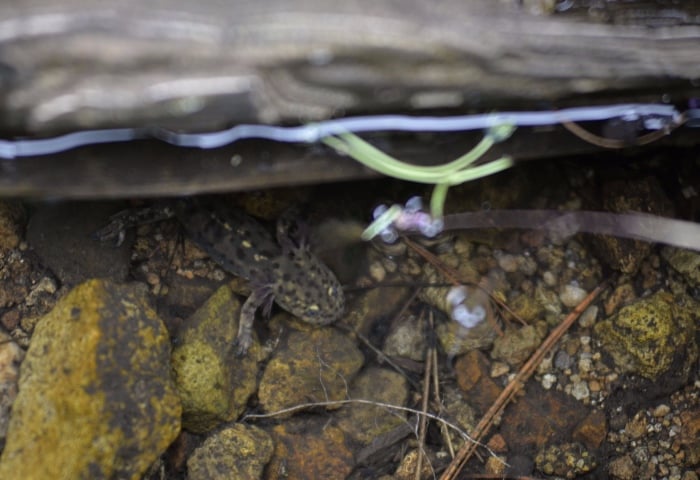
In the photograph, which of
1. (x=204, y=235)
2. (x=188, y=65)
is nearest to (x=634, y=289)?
(x=204, y=235)

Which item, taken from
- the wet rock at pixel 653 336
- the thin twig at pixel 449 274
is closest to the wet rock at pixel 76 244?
the thin twig at pixel 449 274

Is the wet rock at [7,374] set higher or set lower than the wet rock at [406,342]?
higher

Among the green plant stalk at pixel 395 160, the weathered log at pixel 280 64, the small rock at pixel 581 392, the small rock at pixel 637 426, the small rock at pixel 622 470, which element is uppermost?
the weathered log at pixel 280 64

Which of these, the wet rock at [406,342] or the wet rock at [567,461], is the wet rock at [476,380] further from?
the wet rock at [567,461]

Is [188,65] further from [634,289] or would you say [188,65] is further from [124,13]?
[634,289]

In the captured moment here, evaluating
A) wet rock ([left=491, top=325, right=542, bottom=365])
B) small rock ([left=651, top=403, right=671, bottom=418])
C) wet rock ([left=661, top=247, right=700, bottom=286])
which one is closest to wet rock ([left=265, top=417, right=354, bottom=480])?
wet rock ([left=491, top=325, right=542, bottom=365])

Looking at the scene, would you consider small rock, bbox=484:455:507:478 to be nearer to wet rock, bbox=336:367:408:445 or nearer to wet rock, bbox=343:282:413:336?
wet rock, bbox=336:367:408:445
